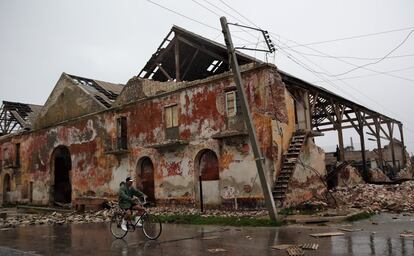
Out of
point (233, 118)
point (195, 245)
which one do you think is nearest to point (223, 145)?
point (233, 118)

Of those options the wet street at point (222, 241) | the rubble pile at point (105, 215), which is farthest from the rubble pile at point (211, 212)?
the wet street at point (222, 241)

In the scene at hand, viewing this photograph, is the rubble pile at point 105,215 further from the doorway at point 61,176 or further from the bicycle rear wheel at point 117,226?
the doorway at point 61,176

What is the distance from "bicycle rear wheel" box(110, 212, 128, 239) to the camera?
11422mm

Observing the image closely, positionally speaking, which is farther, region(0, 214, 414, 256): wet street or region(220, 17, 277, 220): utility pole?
region(220, 17, 277, 220): utility pole

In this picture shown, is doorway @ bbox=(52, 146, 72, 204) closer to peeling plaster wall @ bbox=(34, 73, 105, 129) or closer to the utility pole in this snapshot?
peeling plaster wall @ bbox=(34, 73, 105, 129)

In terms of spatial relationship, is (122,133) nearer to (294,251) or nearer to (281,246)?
(281,246)

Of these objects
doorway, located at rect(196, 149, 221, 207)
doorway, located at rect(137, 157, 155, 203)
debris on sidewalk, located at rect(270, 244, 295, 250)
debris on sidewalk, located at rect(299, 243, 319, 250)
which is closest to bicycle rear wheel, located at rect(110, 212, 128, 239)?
debris on sidewalk, located at rect(270, 244, 295, 250)

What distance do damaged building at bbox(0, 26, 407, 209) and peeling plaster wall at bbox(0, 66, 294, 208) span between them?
0.16 ft

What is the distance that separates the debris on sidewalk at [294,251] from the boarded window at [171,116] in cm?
1255

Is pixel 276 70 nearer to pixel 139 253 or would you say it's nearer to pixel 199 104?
pixel 199 104

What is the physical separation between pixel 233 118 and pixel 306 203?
15.6 feet

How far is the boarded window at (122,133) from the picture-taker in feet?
74.3

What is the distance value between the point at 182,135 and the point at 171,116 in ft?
4.41

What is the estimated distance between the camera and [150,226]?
11102 mm
